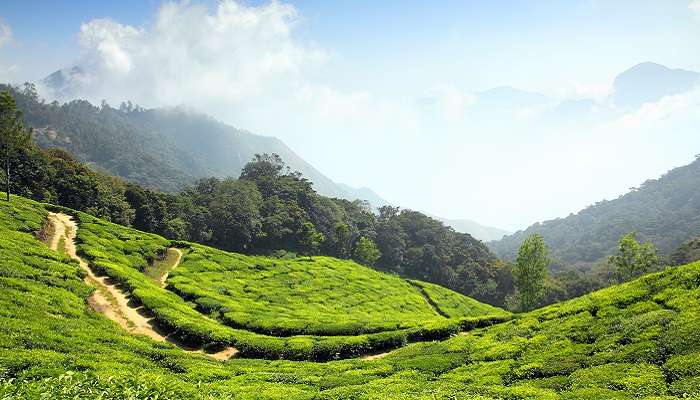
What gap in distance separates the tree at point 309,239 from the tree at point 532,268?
192 feet

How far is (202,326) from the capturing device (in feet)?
105

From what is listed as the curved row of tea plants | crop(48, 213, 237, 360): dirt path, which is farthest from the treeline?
the curved row of tea plants

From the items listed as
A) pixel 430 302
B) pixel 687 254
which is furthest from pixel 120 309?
pixel 687 254

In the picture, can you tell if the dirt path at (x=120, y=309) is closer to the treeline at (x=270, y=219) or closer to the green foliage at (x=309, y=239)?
the treeline at (x=270, y=219)

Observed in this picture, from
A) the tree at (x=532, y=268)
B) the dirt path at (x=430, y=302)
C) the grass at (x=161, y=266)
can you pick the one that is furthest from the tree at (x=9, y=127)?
the tree at (x=532, y=268)

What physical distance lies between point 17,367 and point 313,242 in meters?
92.6

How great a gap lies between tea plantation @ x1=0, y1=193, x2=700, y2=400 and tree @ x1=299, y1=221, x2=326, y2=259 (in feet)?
235

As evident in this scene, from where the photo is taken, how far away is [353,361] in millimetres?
27453

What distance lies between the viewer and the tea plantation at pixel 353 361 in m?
16.3

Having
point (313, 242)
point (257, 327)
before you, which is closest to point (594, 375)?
point (257, 327)

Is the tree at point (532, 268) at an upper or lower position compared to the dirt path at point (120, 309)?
upper

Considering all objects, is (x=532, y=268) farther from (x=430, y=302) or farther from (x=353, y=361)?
(x=353, y=361)

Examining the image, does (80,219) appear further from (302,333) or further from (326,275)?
(302,333)

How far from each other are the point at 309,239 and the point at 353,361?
272 feet
